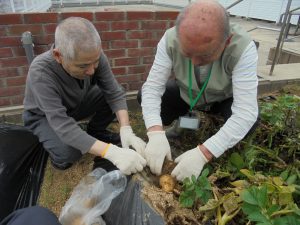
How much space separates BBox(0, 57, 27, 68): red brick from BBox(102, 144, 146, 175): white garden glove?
1163 millimetres

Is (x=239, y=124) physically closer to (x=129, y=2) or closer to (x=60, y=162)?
(x=60, y=162)

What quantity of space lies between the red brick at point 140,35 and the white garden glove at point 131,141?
3.13ft

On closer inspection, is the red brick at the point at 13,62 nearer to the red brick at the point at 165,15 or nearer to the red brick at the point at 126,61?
the red brick at the point at 126,61

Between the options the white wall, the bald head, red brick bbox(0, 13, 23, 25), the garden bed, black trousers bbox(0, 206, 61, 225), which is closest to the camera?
black trousers bbox(0, 206, 61, 225)

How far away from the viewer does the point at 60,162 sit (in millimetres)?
1726

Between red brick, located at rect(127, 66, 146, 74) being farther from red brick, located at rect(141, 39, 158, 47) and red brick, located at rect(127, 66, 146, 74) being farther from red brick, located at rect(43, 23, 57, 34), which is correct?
red brick, located at rect(43, 23, 57, 34)

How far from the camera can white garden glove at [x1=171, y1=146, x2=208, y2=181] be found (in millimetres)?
1249

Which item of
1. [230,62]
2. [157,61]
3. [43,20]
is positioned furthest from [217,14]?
[43,20]

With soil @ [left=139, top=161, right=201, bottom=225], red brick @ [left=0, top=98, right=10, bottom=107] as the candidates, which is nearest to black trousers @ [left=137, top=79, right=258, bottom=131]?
soil @ [left=139, top=161, right=201, bottom=225]

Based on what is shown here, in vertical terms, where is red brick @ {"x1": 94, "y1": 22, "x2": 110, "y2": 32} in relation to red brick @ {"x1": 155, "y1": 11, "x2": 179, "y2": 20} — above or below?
below

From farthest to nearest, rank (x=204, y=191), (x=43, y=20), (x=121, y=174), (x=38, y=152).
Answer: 1. (x=43, y=20)
2. (x=38, y=152)
3. (x=121, y=174)
4. (x=204, y=191)

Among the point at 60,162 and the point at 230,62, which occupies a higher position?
the point at 230,62

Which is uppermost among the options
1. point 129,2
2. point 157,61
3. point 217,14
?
point 217,14

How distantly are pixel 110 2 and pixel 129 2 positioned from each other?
877 mm
